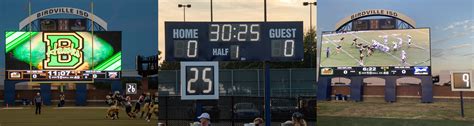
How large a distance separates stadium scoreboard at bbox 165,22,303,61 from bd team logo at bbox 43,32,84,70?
35.1 meters

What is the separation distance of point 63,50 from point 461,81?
→ 2883 centimetres

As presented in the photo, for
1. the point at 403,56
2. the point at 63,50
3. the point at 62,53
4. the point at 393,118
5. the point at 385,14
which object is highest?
the point at 385,14

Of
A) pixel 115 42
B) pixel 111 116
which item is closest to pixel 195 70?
pixel 111 116

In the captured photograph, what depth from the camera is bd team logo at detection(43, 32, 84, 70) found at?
45.9m

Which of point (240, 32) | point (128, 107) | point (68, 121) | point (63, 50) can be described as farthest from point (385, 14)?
point (240, 32)

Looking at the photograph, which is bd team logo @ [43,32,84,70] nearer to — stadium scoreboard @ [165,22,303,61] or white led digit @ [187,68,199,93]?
stadium scoreboard @ [165,22,303,61]

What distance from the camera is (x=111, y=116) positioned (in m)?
25.8

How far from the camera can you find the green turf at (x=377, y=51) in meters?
50.7

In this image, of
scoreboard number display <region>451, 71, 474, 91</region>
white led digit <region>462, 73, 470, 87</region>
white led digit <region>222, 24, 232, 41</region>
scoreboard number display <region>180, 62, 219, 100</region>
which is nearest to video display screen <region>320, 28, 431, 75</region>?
scoreboard number display <region>451, 71, 474, 91</region>

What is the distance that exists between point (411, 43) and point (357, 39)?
4474 millimetres

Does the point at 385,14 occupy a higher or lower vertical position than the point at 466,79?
higher

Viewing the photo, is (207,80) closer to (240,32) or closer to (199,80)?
(199,80)

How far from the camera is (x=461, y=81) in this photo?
2800 cm

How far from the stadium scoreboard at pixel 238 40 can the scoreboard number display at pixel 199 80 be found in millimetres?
466
